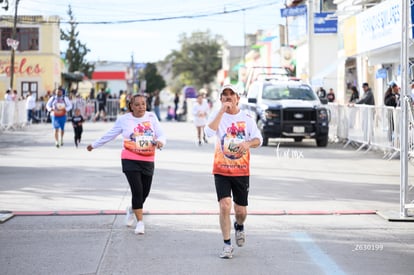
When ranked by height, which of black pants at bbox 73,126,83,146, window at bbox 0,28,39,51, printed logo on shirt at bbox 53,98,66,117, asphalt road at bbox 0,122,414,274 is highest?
window at bbox 0,28,39,51

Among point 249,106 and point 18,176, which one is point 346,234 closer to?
point 18,176

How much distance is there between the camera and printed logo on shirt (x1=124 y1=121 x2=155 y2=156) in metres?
9.02

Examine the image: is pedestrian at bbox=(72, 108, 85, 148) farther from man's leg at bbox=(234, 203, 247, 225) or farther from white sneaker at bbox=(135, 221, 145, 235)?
man's leg at bbox=(234, 203, 247, 225)

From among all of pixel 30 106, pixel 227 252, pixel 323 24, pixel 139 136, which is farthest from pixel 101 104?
pixel 227 252

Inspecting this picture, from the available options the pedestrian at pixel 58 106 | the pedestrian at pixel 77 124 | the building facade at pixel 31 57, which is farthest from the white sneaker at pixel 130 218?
the building facade at pixel 31 57

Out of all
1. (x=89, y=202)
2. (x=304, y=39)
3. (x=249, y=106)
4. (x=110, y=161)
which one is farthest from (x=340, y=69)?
(x=89, y=202)

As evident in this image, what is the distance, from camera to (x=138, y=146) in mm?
9023

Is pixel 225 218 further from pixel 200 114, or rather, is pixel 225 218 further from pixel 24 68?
pixel 24 68

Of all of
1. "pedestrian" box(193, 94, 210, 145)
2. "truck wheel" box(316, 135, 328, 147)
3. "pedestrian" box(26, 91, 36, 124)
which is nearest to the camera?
"truck wheel" box(316, 135, 328, 147)

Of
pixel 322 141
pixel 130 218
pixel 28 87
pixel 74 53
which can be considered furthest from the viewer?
pixel 74 53

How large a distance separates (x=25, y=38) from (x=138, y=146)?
46.9 metres

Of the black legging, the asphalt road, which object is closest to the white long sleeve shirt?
the black legging

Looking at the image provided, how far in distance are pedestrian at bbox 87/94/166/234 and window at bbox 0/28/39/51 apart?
1811 inches

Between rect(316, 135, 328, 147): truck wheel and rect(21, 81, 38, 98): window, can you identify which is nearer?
rect(316, 135, 328, 147): truck wheel
